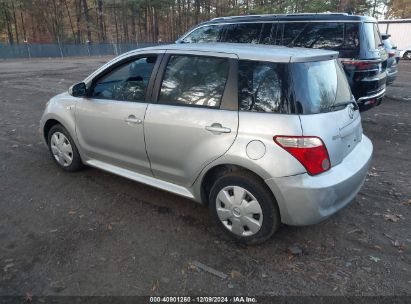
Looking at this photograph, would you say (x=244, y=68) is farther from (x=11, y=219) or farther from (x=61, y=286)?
(x=11, y=219)

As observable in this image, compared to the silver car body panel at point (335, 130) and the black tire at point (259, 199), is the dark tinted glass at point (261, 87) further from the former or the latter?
the black tire at point (259, 199)

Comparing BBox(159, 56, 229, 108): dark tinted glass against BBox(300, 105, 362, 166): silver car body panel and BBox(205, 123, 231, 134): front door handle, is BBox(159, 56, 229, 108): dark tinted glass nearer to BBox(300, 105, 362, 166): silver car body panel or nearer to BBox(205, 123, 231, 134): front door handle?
BBox(205, 123, 231, 134): front door handle

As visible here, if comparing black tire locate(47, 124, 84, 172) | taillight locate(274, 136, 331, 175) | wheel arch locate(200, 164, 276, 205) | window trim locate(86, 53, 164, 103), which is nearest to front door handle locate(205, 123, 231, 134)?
wheel arch locate(200, 164, 276, 205)

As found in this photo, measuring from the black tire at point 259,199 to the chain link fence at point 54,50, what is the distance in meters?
36.1

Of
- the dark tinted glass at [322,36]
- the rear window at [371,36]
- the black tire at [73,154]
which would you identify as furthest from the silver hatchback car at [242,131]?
the rear window at [371,36]

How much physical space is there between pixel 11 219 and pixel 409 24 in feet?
108

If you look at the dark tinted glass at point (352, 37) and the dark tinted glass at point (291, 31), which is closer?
the dark tinted glass at point (352, 37)

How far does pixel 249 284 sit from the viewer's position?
2.75 m

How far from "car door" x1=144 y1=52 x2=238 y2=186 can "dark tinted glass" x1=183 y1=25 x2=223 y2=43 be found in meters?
4.71

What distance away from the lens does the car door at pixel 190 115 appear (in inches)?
123

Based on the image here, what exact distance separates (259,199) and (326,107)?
996mm

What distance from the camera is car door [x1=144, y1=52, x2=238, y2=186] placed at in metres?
3.13

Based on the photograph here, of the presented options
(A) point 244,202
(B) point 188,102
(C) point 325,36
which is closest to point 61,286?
(A) point 244,202

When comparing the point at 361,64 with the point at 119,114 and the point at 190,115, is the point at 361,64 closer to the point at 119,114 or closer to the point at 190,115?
the point at 190,115
